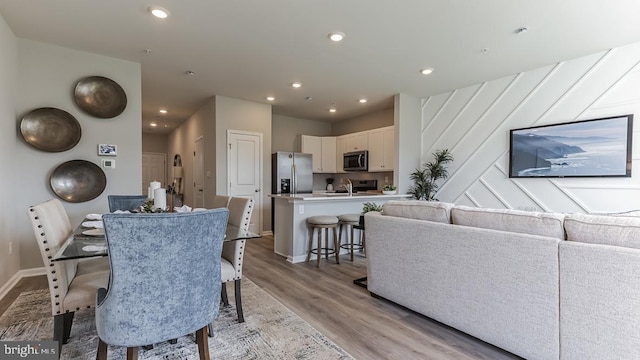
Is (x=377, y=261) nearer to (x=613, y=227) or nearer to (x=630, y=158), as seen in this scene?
(x=613, y=227)

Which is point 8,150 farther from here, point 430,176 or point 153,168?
point 153,168

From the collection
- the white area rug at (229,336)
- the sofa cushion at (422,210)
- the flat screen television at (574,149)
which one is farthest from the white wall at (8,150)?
the flat screen television at (574,149)

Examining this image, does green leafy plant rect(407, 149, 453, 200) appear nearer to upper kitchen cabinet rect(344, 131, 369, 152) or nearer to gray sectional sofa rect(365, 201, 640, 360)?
upper kitchen cabinet rect(344, 131, 369, 152)

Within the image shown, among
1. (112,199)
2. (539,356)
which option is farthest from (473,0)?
(112,199)

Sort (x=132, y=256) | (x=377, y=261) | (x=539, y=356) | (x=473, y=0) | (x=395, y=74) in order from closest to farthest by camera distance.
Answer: (x=132, y=256)
(x=539, y=356)
(x=473, y=0)
(x=377, y=261)
(x=395, y=74)

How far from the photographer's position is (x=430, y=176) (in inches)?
Result: 212

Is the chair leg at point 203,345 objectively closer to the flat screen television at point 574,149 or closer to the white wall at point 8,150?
the white wall at point 8,150

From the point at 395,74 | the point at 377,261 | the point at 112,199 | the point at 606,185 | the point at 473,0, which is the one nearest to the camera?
the point at 473,0

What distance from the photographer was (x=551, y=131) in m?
3.95

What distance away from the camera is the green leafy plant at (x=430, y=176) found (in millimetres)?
5195

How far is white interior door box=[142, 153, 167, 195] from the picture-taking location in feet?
32.3

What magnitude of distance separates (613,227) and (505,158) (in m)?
3.25

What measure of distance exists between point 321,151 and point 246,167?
220 cm

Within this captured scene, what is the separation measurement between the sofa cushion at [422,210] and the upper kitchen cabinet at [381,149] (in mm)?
3331
